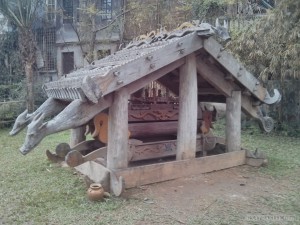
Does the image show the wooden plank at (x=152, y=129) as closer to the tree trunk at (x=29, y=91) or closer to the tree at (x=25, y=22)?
the tree trunk at (x=29, y=91)

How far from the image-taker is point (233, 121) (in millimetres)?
6129

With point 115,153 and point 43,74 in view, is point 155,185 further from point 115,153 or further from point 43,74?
point 43,74

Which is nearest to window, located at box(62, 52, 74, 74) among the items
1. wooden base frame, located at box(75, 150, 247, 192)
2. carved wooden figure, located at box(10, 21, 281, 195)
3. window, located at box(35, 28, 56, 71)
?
window, located at box(35, 28, 56, 71)

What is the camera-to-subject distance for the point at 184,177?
525 centimetres

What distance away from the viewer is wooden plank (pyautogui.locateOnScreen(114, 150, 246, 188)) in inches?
187

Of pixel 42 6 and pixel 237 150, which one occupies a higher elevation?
pixel 42 6

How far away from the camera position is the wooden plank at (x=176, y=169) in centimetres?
475

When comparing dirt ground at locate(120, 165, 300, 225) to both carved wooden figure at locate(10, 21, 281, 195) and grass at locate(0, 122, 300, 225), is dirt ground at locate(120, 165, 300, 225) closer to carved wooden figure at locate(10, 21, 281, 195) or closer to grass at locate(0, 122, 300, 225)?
grass at locate(0, 122, 300, 225)

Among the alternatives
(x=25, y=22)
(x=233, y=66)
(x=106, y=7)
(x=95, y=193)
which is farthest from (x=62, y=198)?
(x=106, y=7)

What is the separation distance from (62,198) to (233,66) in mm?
3536

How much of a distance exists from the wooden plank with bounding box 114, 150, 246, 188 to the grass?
0.43 meters

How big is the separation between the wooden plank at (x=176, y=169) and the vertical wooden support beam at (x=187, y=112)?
7.7 inches

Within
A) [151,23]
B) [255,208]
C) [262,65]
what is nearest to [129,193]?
[255,208]

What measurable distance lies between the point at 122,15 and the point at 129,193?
1227 cm
